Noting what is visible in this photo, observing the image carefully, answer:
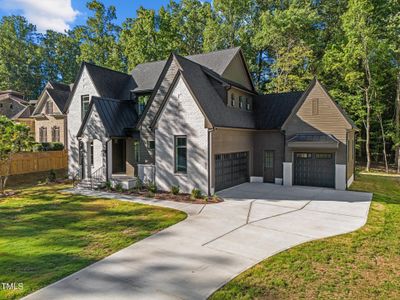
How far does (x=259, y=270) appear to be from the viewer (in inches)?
247

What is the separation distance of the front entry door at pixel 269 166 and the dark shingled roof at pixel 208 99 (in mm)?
2763

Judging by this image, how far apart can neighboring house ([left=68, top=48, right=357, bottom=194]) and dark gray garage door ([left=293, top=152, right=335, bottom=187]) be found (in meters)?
0.06

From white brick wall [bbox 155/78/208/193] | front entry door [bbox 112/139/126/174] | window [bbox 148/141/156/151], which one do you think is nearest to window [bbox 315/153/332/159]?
white brick wall [bbox 155/78/208/193]

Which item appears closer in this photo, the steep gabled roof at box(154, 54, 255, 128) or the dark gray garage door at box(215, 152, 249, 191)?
the steep gabled roof at box(154, 54, 255, 128)

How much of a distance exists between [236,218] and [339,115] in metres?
10.2

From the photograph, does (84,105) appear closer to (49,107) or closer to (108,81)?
(108,81)

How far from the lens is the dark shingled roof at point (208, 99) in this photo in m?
14.4

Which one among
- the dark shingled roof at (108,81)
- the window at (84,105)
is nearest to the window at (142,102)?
the dark shingled roof at (108,81)

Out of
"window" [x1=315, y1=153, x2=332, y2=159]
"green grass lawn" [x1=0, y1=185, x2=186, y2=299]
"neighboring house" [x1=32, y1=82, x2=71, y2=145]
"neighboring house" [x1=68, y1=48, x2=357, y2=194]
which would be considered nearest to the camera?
"green grass lawn" [x1=0, y1=185, x2=186, y2=299]

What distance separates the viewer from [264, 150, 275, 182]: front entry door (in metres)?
18.5

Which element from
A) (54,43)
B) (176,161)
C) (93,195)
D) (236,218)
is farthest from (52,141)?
(54,43)

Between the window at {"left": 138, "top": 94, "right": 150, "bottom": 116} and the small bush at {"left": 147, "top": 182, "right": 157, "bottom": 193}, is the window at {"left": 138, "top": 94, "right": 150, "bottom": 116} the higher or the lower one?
the higher one

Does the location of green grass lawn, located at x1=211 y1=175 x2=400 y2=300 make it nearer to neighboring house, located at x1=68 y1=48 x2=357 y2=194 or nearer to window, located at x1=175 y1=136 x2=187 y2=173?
neighboring house, located at x1=68 y1=48 x2=357 y2=194

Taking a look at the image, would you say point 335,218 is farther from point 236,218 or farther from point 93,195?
point 93,195
